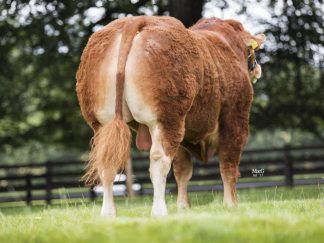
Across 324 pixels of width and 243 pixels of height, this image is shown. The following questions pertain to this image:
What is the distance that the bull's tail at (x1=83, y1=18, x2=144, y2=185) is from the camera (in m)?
5.69

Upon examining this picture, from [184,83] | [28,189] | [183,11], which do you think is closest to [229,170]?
[184,83]

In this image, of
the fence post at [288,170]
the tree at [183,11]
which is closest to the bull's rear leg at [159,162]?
the tree at [183,11]

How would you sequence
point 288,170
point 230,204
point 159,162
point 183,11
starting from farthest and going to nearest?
1. point 288,170
2. point 183,11
3. point 230,204
4. point 159,162

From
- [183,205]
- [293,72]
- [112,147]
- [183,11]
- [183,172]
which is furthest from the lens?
[293,72]

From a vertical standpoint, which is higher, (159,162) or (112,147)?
(112,147)

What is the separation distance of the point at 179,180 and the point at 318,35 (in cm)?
647

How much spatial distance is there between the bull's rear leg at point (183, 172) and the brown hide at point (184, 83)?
0.75 feet

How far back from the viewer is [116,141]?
5.69 metres

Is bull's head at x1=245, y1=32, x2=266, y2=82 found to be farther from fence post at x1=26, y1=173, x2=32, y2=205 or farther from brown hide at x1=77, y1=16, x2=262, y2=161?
fence post at x1=26, y1=173, x2=32, y2=205

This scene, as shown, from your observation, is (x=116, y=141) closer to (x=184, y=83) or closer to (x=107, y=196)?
(x=107, y=196)

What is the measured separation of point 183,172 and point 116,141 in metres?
2.30

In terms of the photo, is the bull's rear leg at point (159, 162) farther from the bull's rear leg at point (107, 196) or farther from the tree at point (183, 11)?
the tree at point (183, 11)

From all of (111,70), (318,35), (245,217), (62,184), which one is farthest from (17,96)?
(245,217)

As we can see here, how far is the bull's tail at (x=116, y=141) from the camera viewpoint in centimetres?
569
